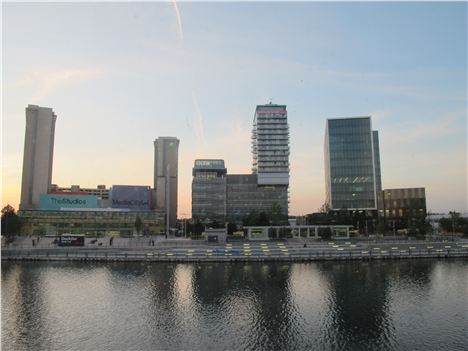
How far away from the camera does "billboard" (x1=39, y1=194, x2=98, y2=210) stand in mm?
175625

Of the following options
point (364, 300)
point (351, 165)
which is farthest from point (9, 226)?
point (351, 165)

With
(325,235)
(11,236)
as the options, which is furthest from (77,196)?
(325,235)

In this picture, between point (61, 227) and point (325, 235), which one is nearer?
point (325, 235)

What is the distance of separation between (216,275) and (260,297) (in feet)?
69.2

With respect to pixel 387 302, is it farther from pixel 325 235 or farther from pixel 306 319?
pixel 325 235

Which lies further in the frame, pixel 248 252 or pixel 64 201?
pixel 64 201

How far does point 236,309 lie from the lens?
52.3 m

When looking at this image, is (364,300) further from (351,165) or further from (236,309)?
(351,165)

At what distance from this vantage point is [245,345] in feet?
129

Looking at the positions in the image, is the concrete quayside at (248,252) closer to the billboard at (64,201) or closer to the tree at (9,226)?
the tree at (9,226)

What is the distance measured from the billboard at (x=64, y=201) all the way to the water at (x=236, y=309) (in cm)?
9838

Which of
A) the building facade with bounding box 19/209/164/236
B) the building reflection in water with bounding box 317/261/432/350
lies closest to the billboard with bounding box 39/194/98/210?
the building facade with bounding box 19/209/164/236

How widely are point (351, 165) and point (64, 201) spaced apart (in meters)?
155

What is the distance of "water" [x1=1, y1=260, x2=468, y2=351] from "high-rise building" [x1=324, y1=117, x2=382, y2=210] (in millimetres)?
109767
